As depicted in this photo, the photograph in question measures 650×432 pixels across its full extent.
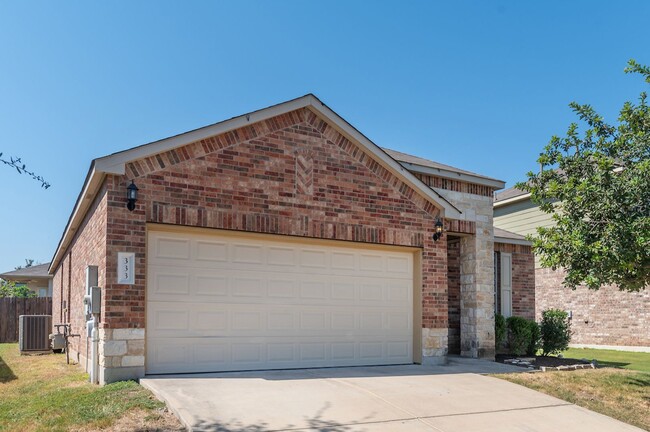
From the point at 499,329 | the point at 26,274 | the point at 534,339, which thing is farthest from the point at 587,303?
the point at 26,274

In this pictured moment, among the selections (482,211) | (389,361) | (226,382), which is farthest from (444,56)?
(226,382)

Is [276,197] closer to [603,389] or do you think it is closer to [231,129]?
[231,129]

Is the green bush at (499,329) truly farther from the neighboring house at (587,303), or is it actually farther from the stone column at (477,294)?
the neighboring house at (587,303)

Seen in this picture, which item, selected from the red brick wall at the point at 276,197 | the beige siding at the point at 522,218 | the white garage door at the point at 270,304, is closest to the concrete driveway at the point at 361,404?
the white garage door at the point at 270,304

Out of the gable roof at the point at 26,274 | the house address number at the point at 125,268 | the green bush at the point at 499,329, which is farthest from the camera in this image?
the gable roof at the point at 26,274

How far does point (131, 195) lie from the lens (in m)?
9.22

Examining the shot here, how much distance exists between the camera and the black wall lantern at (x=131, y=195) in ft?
30.2

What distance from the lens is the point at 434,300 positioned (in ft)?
40.5

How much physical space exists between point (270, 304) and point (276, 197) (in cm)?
197

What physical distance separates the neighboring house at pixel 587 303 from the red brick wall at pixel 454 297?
831cm

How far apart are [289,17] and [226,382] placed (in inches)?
310

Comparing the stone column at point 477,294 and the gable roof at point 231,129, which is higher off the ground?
the gable roof at point 231,129

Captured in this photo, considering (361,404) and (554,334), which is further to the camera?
(554,334)

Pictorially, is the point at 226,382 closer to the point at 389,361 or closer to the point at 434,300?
the point at 389,361
